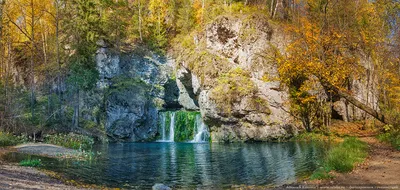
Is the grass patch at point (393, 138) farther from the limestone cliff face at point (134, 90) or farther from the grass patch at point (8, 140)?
the grass patch at point (8, 140)

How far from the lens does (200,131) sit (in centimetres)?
3150

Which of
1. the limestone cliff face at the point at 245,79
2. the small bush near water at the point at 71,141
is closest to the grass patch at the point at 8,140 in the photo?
the small bush near water at the point at 71,141

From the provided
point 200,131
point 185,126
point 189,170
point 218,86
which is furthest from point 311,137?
point 189,170

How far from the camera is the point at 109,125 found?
110 ft

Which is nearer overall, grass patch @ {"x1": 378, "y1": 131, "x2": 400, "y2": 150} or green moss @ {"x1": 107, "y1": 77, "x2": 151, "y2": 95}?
grass patch @ {"x1": 378, "y1": 131, "x2": 400, "y2": 150}

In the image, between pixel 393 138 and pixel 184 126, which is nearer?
pixel 393 138

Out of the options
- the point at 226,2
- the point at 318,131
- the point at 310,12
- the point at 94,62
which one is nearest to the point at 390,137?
the point at 318,131

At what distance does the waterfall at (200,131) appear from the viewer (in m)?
31.1

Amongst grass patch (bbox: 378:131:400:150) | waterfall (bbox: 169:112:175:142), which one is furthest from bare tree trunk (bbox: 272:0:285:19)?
grass patch (bbox: 378:131:400:150)

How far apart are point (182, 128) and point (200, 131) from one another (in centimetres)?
194

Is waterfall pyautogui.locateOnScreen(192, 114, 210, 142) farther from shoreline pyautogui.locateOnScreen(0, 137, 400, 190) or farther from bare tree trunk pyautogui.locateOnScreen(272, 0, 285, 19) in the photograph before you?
shoreline pyautogui.locateOnScreen(0, 137, 400, 190)

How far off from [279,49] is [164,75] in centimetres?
1382

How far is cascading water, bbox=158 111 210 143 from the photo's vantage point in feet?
103

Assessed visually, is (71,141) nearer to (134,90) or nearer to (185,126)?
(185,126)
